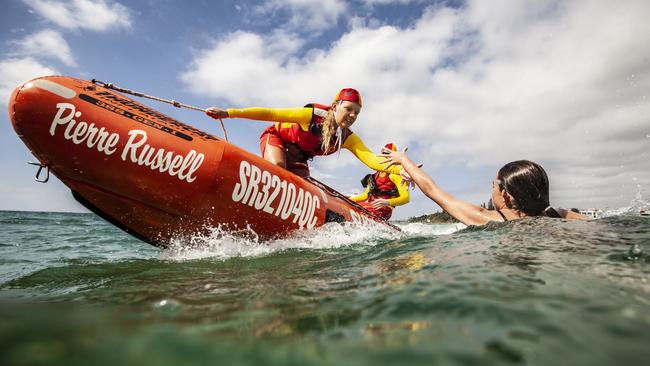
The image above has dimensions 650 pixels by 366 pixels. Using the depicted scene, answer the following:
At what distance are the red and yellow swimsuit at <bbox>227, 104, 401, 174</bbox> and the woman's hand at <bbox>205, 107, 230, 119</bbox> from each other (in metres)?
0.08

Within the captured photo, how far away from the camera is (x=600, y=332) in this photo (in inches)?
45.7

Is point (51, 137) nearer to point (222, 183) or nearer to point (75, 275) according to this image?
point (75, 275)

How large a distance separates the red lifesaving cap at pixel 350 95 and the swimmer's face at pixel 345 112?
0.17 ft

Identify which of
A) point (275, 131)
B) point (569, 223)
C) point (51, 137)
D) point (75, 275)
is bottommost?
point (75, 275)

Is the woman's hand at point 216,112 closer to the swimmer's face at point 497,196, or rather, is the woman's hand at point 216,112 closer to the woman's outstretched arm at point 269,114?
the woman's outstretched arm at point 269,114


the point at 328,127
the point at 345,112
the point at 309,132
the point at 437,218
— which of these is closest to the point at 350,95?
the point at 345,112

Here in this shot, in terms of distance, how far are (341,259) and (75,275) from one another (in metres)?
2.39

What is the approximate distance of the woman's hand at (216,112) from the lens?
4657 millimetres

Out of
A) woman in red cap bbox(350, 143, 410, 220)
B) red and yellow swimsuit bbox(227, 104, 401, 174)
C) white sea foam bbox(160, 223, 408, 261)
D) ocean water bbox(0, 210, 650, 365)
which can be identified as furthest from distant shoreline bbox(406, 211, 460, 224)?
ocean water bbox(0, 210, 650, 365)

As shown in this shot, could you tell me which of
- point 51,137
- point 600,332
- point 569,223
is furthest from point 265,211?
point 600,332

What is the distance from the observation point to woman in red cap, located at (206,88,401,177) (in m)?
5.21

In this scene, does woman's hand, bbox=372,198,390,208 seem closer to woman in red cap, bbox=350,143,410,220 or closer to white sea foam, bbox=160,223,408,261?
woman in red cap, bbox=350,143,410,220

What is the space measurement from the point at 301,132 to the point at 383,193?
163 inches

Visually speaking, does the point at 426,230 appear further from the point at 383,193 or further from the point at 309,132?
the point at 309,132
